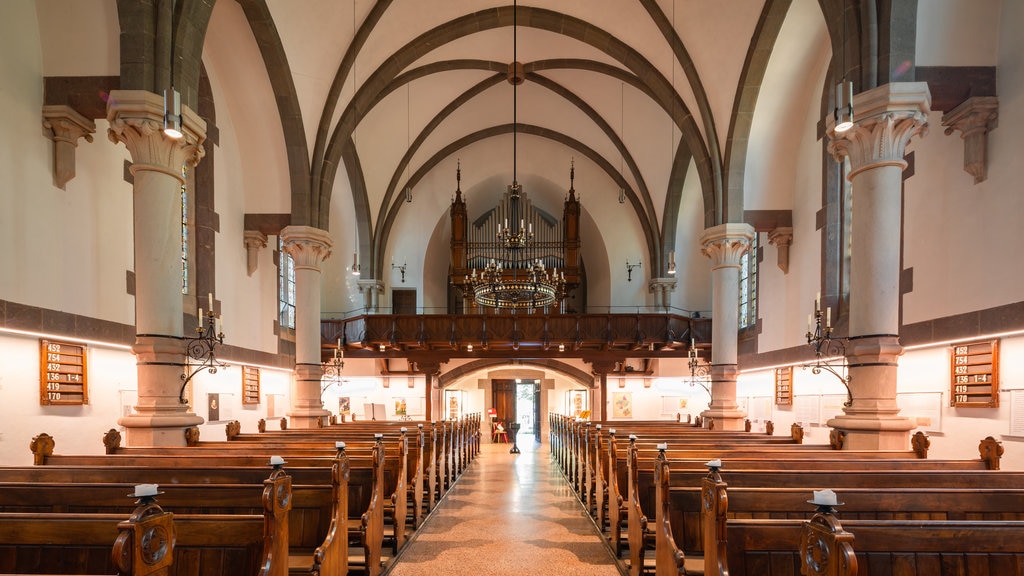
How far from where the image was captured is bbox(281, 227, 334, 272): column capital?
43.8 ft

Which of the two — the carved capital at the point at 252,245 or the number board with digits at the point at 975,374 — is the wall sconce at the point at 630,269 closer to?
the carved capital at the point at 252,245

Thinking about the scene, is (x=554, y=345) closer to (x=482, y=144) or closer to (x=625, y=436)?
(x=482, y=144)

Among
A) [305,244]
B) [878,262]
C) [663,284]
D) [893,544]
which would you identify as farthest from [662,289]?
[893,544]

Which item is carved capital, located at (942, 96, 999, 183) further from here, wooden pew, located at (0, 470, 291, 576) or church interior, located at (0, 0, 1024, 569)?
wooden pew, located at (0, 470, 291, 576)

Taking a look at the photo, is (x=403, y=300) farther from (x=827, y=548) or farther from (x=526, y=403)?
(x=827, y=548)

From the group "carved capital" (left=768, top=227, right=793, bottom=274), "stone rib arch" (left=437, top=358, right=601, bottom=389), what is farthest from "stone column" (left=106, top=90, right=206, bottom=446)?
"stone rib arch" (left=437, top=358, right=601, bottom=389)

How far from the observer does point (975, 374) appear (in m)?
8.51

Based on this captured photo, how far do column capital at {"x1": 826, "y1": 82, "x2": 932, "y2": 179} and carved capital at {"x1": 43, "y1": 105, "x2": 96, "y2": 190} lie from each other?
8964 millimetres

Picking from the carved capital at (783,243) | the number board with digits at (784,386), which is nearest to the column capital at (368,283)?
the carved capital at (783,243)

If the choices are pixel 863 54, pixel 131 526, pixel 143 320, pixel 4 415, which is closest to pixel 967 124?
pixel 863 54

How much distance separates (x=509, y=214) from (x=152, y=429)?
1788 centimetres

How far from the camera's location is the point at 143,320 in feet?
25.2

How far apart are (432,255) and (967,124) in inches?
722

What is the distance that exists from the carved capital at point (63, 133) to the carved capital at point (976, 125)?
10.9 metres
